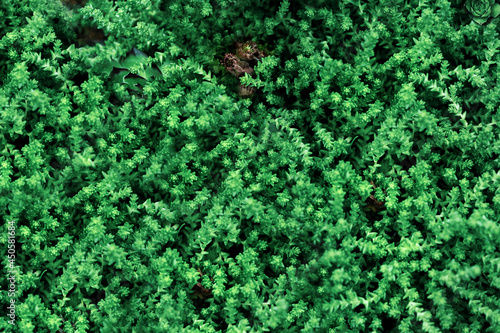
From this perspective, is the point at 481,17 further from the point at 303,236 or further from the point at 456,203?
the point at 303,236

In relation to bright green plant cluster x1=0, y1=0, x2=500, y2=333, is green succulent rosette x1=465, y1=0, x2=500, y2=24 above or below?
above

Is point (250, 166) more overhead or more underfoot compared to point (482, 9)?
more underfoot

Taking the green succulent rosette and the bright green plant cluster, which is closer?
the bright green plant cluster

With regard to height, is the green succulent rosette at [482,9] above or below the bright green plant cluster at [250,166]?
above

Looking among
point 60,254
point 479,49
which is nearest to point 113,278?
point 60,254

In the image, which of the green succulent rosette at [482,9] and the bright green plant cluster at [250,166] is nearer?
the bright green plant cluster at [250,166]
